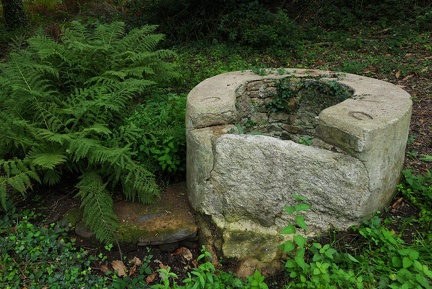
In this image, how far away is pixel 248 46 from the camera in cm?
728

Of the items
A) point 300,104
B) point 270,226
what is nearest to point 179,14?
point 300,104

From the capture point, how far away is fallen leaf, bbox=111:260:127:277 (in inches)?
125

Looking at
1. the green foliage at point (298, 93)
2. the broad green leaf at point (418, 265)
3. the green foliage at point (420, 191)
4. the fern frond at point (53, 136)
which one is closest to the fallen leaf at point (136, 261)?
the fern frond at point (53, 136)

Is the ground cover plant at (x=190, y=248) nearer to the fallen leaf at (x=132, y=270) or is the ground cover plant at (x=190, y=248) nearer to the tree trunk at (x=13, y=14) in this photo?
the fallen leaf at (x=132, y=270)

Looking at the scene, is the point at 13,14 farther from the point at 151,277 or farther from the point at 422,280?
the point at 422,280

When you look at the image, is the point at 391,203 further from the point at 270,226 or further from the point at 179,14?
the point at 179,14

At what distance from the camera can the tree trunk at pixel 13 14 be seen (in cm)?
816

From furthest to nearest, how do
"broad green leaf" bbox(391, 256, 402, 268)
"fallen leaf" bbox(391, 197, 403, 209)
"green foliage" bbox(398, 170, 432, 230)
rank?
Result: "fallen leaf" bbox(391, 197, 403, 209), "green foliage" bbox(398, 170, 432, 230), "broad green leaf" bbox(391, 256, 402, 268)

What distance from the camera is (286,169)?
3.13 m

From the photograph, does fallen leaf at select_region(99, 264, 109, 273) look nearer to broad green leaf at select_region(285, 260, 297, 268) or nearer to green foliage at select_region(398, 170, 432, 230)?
broad green leaf at select_region(285, 260, 297, 268)

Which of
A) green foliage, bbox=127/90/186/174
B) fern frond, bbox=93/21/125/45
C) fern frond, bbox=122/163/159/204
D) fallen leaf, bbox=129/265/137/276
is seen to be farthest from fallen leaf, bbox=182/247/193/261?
fern frond, bbox=93/21/125/45

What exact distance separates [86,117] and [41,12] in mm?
7482

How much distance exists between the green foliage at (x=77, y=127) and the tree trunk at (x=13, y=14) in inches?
187

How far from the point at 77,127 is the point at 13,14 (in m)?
6.21
